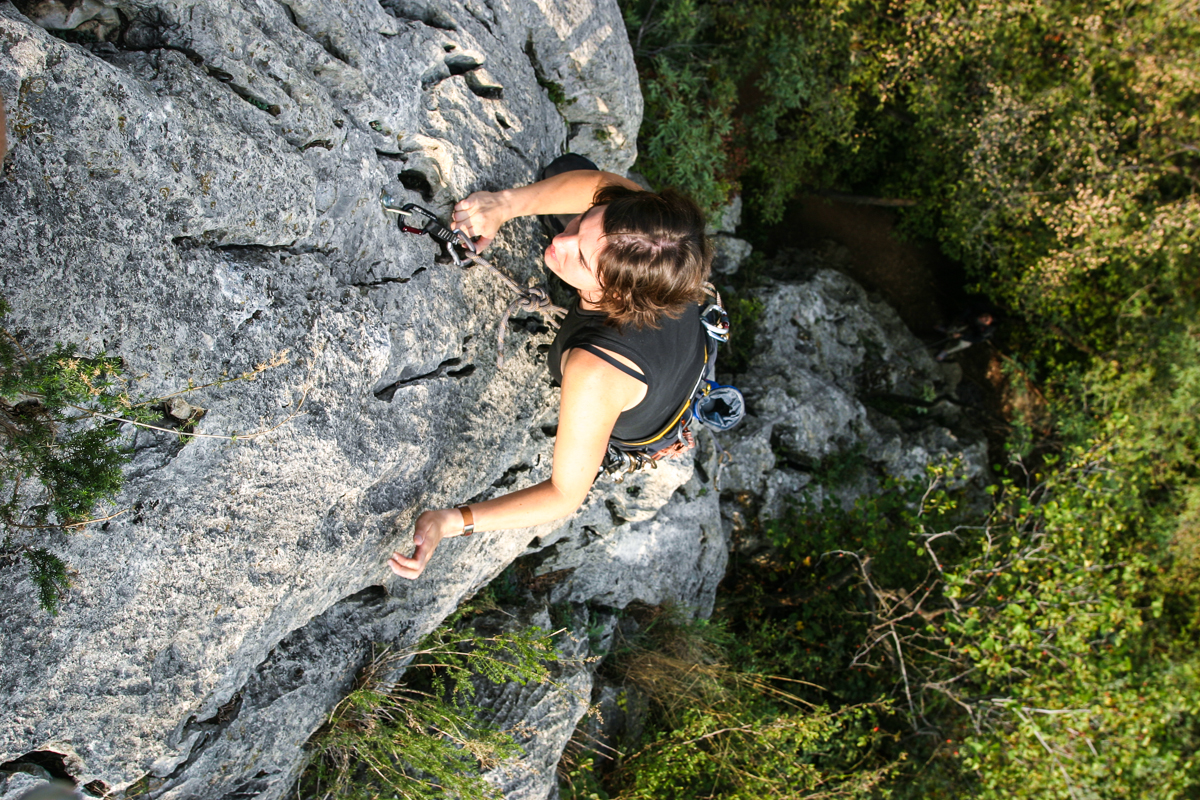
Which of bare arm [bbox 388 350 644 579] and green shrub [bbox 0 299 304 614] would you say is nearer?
green shrub [bbox 0 299 304 614]

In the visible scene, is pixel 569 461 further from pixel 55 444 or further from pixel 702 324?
pixel 55 444

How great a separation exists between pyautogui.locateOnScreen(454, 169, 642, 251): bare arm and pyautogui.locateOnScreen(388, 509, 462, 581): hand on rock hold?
4.11 ft

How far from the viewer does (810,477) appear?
6539 mm

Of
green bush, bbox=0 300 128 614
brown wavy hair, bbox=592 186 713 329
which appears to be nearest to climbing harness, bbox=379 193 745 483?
brown wavy hair, bbox=592 186 713 329

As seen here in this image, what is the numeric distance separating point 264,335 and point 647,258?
4.76 ft

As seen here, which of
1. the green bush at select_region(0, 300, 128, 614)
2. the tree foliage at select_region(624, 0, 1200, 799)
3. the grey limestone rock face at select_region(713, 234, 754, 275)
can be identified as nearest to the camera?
the green bush at select_region(0, 300, 128, 614)

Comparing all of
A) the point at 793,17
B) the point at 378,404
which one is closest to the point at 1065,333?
the point at 793,17

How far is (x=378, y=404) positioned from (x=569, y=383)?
0.82 metres

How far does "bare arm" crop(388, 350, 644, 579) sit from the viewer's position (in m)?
2.54

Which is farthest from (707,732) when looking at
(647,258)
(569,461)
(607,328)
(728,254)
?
(728,254)

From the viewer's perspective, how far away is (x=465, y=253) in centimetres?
297

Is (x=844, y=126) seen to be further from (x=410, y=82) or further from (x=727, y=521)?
(x=410, y=82)

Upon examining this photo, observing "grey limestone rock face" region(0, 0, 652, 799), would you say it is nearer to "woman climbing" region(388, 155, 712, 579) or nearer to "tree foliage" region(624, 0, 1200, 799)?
"woman climbing" region(388, 155, 712, 579)

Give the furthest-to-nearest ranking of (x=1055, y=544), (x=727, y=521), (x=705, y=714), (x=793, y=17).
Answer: (x=793, y=17)
(x=727, y=521)
(x=1055, y=544)
(x=705, y=714)
